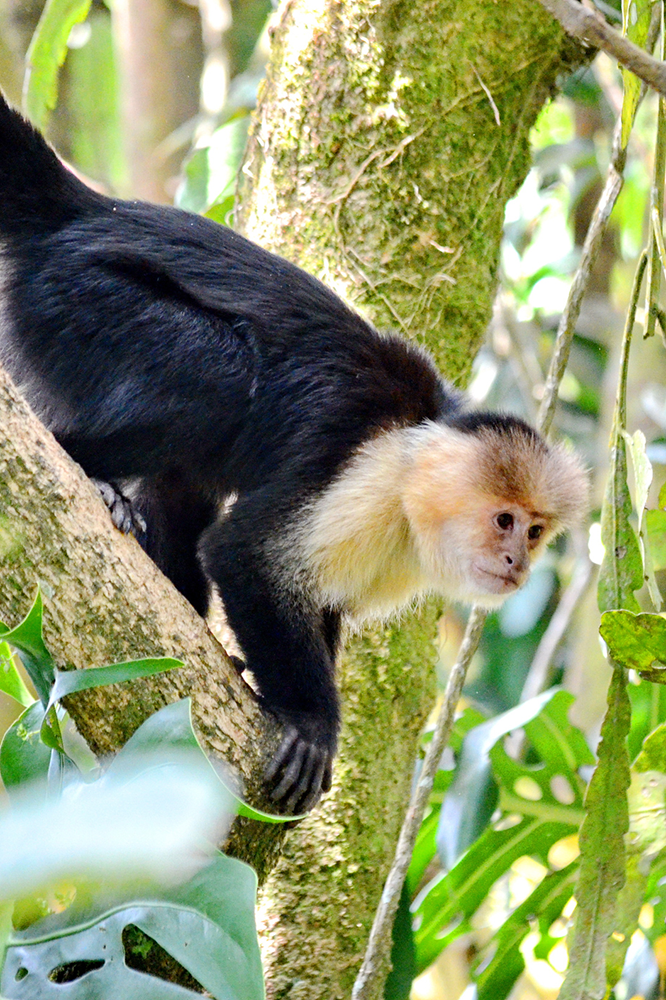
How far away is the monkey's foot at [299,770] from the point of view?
2.21 metres

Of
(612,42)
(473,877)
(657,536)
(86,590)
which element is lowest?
(473,877)

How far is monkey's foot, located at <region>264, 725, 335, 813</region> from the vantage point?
7.25ft

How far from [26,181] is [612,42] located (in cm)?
164

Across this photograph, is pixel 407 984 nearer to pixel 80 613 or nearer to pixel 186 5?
pixel 80 613

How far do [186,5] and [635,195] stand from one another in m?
2.92

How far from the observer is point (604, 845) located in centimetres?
220

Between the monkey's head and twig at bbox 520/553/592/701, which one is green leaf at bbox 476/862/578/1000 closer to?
the monkey's head

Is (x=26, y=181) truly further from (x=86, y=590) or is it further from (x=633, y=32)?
(x=633, y=32)

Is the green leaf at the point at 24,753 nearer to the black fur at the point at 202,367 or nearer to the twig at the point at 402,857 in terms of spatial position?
the black fur at the point at 202,367

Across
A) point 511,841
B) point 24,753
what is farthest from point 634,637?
point 511,841

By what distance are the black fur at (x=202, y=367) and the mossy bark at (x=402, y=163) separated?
1.32 feet

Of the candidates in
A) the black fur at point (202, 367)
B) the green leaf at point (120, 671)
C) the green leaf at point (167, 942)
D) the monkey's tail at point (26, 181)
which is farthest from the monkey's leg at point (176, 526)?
the green leaf at point (167, 942)

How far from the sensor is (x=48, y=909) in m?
1.84

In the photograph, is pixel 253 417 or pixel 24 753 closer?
pixel 24 753
